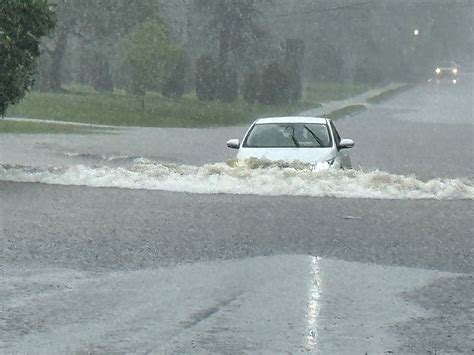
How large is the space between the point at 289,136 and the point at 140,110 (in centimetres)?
3263

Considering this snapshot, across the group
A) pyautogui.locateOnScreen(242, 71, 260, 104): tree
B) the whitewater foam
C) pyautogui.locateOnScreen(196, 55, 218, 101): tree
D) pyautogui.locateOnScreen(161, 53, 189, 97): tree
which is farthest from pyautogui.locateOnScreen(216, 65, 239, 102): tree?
the whitewater foam

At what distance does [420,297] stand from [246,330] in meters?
2.28

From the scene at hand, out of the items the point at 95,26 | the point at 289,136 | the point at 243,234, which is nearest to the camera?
the point at 243,234

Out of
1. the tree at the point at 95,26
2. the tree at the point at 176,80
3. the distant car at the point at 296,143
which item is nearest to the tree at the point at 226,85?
the tree at the point at 176,80

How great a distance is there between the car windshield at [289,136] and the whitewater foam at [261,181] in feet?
2.05

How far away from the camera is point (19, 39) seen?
66.6ft

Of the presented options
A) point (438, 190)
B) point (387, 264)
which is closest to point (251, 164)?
point (438, 190)

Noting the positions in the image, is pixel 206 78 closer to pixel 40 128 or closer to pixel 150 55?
pixel 150 55

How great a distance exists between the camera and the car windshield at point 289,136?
19234 millimetres

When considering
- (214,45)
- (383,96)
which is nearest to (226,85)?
(214,45)

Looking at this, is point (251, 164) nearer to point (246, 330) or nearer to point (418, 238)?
point (418, 238)

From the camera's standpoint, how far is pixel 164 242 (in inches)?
526

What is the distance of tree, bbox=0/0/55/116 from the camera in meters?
19.8

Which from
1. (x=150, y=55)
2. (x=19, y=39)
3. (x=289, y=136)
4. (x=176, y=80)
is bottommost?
(x=176, y=80)
